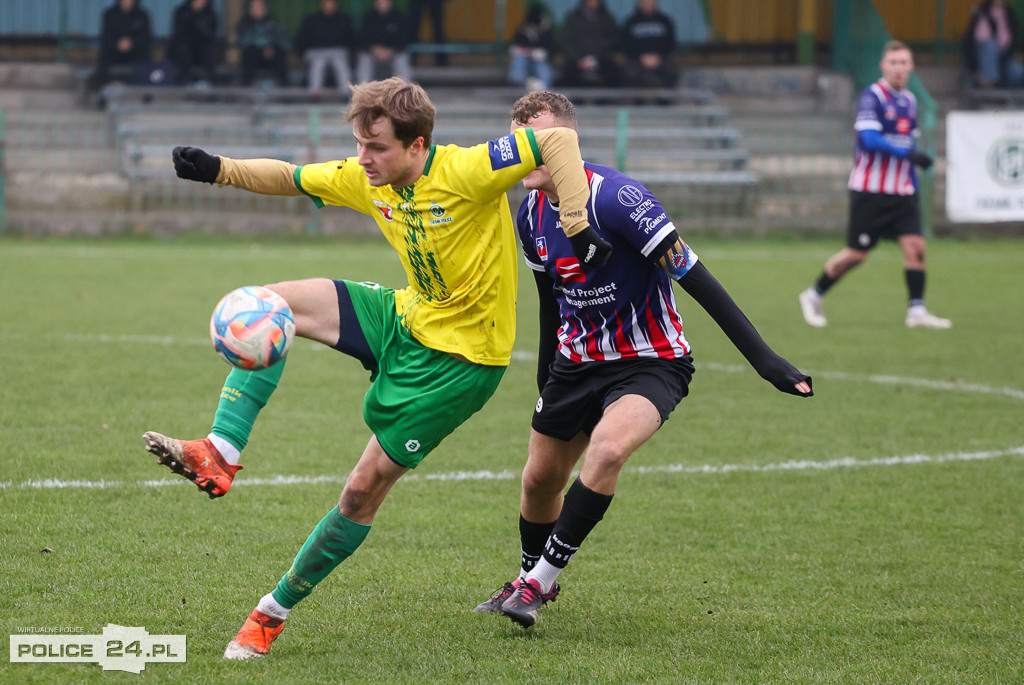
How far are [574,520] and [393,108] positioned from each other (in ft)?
4.61

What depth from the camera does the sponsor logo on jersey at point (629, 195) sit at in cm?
402

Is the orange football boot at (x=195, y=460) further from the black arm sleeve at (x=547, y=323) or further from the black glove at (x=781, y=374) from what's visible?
the black glove at (x=781, y=374)

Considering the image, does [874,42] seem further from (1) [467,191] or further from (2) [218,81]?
(1) [467,191]

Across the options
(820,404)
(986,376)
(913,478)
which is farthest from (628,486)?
(986,376)

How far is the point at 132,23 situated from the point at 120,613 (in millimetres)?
17843

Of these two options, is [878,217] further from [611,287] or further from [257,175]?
[257,175]

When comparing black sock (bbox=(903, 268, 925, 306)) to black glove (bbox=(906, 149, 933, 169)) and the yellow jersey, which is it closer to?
black glove (bbox=(906, 149, 933, 169))

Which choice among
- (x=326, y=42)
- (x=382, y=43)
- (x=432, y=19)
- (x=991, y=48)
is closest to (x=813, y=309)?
(x=382, y=43)

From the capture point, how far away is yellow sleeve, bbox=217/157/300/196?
13.0 ft

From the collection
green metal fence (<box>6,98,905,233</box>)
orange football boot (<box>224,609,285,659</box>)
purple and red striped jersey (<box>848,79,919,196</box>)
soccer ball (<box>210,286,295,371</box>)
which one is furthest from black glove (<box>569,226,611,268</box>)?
green metal fence (<box>6,98,905,233</box>)

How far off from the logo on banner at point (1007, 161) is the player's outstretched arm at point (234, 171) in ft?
45.1

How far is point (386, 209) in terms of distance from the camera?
12.9ft

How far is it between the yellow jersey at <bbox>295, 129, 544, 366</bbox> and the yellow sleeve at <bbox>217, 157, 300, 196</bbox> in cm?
6

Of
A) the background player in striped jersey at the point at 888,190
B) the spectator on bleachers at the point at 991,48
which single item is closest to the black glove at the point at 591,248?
the background player in striped jersey at the point at 888,190
